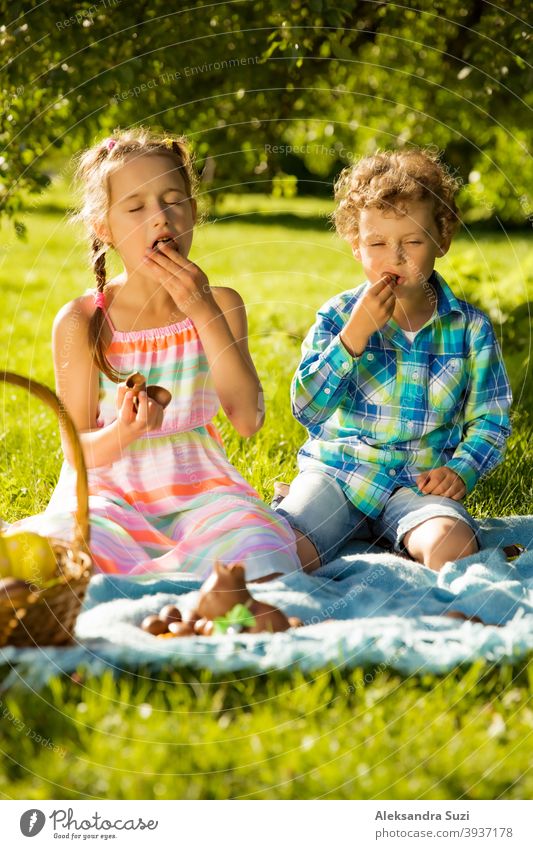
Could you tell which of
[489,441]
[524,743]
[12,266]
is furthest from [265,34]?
[12,266]

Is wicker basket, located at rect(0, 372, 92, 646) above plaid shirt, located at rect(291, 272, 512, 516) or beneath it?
beneath

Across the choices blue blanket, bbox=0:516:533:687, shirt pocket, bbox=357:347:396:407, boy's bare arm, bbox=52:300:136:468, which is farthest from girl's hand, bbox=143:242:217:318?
blue blanket, bbox=0:516:533:687

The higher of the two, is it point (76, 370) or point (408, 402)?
point (76, 370)

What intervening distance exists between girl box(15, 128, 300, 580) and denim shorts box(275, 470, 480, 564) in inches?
3.5

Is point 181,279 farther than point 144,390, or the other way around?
point 181,279

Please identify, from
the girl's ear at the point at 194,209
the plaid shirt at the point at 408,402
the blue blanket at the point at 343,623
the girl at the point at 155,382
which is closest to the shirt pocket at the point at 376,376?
the plaid shirt at the point at 408,402

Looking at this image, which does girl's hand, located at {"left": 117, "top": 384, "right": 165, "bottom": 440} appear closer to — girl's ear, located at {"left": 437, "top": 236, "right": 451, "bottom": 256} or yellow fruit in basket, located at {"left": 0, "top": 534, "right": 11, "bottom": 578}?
yellow fruit in basket, located at {"left": 0, "top": 534, "right": 11, "bottom": 578}

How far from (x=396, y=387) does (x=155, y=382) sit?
2.29ft

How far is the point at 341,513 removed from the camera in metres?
2.92

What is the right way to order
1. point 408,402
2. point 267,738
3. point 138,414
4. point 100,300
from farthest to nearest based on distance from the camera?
point 408,402 → point 100,300 → point 138,414 → point 267,738

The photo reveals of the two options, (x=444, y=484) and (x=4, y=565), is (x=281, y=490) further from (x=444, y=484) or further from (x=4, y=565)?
(x=4, y=565)

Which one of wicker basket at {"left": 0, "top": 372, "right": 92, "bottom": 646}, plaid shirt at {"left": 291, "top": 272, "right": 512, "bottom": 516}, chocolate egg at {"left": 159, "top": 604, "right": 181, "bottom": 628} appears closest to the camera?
wicker basket at {"left": 0, "top": 372, "right": 92, "bottom": 646}

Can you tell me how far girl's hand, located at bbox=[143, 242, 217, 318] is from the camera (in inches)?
103

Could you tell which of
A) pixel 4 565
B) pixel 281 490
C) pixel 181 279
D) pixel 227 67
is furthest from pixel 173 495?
pixel 227 67
